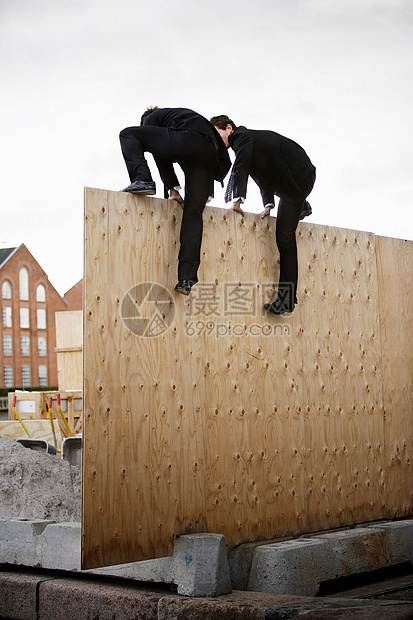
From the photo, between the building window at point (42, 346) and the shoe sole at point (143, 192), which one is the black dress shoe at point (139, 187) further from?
the building window at point (42, 346)

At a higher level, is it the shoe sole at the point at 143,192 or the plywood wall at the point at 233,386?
the shoe sole at the point at 143,192

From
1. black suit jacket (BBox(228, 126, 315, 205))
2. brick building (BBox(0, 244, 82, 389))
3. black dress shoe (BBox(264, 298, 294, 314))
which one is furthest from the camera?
brick building (BBox(0, 244, 82, 389))

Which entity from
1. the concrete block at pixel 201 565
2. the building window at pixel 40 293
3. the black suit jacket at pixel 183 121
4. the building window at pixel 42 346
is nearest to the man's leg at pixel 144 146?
the black suit jacket at pixel 183 121

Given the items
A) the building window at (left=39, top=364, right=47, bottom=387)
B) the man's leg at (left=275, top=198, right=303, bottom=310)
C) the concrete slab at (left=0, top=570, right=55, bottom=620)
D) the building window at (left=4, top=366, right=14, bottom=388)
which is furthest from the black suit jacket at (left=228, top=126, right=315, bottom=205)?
the building window at (left=39, top=364, right=47, bottom=387)

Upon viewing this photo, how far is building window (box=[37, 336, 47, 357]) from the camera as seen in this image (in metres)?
59.3

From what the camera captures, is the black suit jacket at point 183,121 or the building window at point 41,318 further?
the building window at point 41,318

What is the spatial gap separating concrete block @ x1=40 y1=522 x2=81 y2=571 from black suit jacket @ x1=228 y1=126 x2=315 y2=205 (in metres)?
3.56

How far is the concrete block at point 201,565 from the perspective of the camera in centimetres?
585

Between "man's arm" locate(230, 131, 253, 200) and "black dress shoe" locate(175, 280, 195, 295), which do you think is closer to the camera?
"black dress shoe" locate(175, 280, 195, 295)

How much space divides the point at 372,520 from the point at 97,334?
3.80 m

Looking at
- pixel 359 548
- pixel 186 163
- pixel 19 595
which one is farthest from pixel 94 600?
pixel 186 163

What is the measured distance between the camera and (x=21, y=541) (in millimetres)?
7270

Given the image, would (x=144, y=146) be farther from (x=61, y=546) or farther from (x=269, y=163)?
(x=61, y=546)

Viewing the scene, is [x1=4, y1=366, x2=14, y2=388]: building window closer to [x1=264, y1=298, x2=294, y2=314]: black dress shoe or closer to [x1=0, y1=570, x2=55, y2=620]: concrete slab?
[x1=0, y1=570, x2=55, y2=620]: concrete slab
